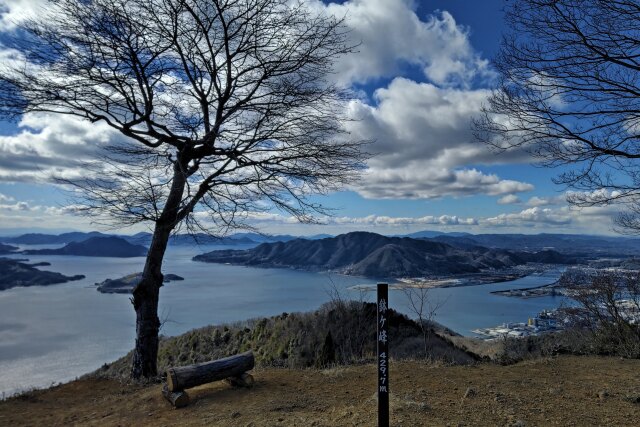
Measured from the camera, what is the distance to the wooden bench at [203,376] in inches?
202

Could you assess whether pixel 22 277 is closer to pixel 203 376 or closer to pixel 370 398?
pixel 203 376

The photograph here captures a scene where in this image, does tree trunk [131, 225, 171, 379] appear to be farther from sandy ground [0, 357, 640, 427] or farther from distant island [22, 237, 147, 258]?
distant island [22, 237, 147, 258]

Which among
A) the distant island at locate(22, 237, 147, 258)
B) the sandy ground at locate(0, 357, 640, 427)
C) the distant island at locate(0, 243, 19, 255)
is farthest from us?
the distant island at locate(22, 237, 147, 258)

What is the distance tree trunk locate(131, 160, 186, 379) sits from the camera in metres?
7.07

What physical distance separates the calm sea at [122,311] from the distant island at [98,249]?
160ft

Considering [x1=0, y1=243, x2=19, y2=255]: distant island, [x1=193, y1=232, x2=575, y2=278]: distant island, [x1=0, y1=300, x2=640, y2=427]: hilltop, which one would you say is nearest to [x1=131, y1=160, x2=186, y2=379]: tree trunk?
[x1=0, y1=300, x2=640, y2=427]: hilltop

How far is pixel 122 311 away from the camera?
149 feet

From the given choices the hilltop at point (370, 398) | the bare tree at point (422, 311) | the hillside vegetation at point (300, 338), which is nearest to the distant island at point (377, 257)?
the bare tree at point (422, 311)

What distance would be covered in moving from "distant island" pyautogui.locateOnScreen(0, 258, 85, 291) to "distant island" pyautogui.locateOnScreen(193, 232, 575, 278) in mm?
40890

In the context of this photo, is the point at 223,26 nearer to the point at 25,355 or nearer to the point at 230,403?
the point at 230,403

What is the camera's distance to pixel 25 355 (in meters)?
28.6

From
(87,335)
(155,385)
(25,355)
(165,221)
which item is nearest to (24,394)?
(155,385)

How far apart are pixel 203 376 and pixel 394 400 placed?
98.7 inches

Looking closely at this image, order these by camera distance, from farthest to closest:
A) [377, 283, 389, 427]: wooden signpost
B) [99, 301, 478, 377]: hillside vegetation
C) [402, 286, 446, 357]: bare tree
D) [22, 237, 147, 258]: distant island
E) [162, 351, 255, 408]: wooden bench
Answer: [22, 237, 147, 258]: distant island < [99, 301, 478, 377]: hillside vegetation < [402, 286, 446, 357]: bare tree < [162, 351, 255, 408]: wooden bench < [377, 283, 389, 427]: wooden signpost
